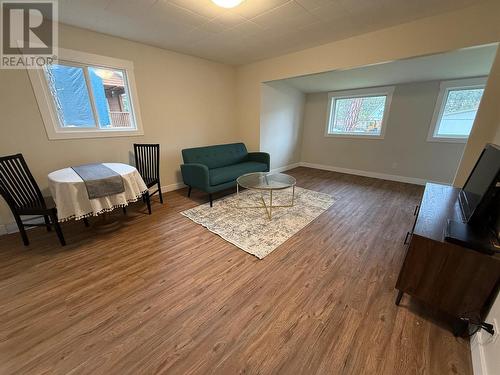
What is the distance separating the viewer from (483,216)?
1.30m

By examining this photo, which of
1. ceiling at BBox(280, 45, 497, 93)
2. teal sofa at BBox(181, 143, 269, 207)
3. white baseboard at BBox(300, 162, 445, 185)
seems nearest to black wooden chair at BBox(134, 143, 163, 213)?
teal sofa at BBox(181, 143, 269, 207)

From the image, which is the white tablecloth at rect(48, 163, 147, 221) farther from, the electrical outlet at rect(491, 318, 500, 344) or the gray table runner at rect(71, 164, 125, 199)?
the electrical outlet at rect(491, 318, 500, 344)

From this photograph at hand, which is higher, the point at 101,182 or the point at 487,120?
the point at 487,120

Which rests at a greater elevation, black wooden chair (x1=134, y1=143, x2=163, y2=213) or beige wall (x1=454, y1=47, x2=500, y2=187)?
beige wall (x1=454, y1=47, x2=500, y2=187)

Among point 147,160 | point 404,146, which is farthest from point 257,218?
point 404,146

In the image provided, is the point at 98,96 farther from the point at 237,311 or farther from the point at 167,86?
the point at 237,311

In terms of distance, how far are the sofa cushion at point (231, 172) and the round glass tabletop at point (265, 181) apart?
178mm

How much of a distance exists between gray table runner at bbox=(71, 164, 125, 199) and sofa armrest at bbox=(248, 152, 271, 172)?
2578 millimetres

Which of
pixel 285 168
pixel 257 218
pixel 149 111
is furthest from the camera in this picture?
pixel 285 168

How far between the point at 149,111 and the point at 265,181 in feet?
7.58

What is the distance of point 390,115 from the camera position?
4344 millimetres

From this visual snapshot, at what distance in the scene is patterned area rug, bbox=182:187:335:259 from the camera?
2.25 meters

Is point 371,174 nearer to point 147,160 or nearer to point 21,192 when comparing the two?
point 147,160

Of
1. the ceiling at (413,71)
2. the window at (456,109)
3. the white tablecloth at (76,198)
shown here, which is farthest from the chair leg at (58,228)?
the window at (456,109)
